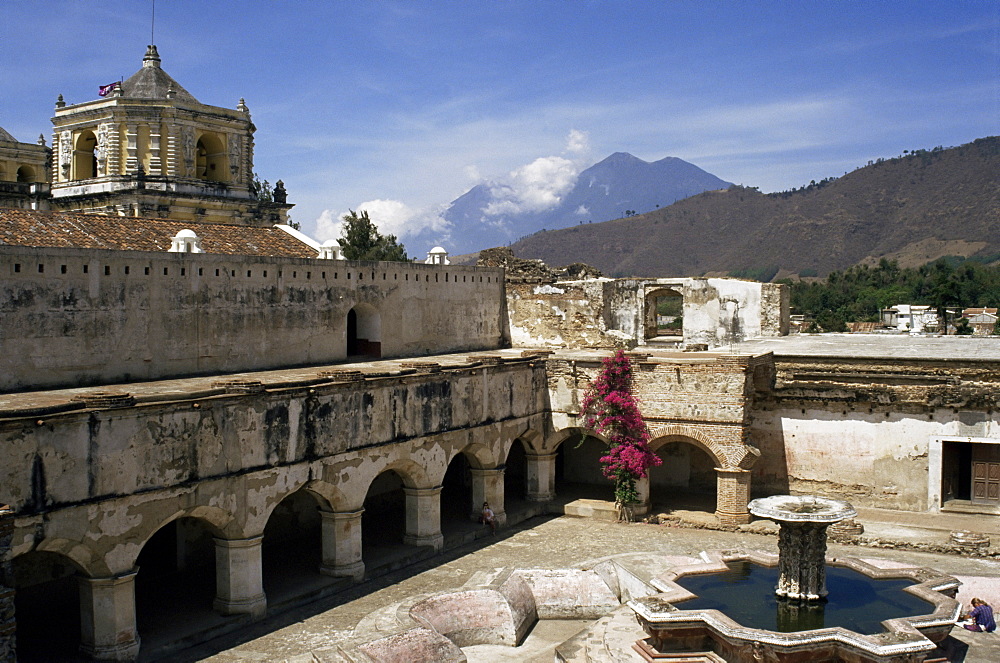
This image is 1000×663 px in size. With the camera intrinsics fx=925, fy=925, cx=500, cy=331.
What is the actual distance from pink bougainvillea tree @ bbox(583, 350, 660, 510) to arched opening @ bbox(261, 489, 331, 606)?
6.04 m

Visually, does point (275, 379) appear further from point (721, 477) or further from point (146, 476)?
point (721, 477)

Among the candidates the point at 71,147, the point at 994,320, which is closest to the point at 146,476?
the point at 71,147

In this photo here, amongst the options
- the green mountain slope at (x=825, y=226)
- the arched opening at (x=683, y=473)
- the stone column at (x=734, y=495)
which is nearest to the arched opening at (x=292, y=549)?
the arched opening at (x=683, y=473)

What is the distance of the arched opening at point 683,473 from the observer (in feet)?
68.5

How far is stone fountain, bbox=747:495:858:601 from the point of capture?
12.6 metres

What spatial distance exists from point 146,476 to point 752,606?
833 cm

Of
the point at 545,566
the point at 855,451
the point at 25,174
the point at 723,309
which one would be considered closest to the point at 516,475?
the point at 545,566

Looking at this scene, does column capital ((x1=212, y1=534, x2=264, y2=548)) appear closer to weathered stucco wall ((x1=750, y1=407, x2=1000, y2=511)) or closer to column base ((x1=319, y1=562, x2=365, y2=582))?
column base ((x1=319, y1=562, x2=365, y2=582))

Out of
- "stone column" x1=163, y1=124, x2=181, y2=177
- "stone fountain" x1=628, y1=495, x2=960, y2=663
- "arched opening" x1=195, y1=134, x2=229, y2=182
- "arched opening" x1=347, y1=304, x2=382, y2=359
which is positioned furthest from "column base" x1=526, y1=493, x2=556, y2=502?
"arched opening" x1=195, y1=134, x2=229, y2=182

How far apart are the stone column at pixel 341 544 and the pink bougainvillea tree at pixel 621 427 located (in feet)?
19.5

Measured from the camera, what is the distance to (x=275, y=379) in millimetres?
15102

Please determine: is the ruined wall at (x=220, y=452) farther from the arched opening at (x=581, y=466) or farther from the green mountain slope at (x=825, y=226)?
the green mountain slope at (x=825, y=226)

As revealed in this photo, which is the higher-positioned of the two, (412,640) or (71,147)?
(71,147)

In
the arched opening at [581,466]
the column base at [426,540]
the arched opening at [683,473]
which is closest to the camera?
the column base at [426,540]
